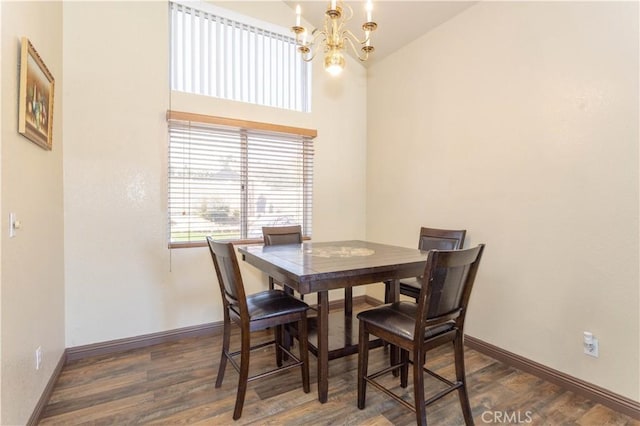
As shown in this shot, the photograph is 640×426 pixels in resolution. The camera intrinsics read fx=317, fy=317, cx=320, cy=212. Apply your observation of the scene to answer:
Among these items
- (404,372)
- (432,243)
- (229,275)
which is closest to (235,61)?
(229,275)

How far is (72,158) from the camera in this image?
2.48 m

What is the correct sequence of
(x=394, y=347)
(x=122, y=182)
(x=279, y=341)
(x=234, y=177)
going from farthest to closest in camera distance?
1. (x=234, y=177)
2. (x=122, y=182)
3. (x=279, y=341)
4. (x=394, y=347)

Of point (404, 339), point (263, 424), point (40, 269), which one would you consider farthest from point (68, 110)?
point (404, 339)

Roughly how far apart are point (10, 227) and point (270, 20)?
2956 mm

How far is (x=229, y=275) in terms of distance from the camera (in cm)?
188

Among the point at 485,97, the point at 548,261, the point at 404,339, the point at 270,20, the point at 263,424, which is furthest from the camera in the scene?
the point at 270,20

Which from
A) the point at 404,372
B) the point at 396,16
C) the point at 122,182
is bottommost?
the point at 404,372

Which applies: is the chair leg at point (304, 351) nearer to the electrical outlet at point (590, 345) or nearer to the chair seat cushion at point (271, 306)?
the chair seat cushion at point (271, 306)

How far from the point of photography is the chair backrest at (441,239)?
8.82 ft

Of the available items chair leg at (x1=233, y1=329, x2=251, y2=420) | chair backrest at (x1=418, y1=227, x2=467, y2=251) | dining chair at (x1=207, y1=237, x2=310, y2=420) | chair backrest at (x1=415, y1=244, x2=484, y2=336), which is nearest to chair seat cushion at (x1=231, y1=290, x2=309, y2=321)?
dining chair at (x1=207, y1=237, x2=310, y2=420)

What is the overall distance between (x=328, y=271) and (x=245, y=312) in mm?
546

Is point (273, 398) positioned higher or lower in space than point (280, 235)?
lower

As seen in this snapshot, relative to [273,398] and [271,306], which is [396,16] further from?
[273,398]

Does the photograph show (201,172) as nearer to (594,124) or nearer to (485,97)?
(485,97)
